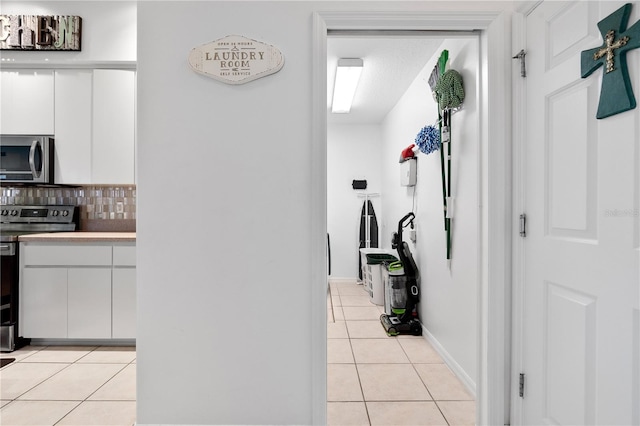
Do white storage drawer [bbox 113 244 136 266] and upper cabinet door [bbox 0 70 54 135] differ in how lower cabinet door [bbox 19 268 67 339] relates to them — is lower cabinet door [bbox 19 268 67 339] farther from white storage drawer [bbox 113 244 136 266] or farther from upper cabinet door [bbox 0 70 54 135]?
upper cabinet door [bbox 0 70 54 135]

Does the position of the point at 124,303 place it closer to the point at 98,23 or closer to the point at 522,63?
the point at 98,23

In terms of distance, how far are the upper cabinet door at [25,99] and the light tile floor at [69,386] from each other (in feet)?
6.29

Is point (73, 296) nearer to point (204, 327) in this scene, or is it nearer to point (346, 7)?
point (204, 327)

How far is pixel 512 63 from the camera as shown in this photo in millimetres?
1719

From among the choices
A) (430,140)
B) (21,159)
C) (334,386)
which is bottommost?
(334,386)

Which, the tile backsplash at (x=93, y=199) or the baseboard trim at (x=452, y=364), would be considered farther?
the tile backsplash at (x=93, y=199)

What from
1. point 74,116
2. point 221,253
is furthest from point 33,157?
point 221,253

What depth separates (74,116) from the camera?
10.2 ft

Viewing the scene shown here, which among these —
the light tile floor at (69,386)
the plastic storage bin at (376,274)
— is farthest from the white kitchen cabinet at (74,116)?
the plastic storage bin at (376,274)

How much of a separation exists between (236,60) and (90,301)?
95.5 inches

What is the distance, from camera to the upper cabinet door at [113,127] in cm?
311

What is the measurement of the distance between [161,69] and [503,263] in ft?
6.34

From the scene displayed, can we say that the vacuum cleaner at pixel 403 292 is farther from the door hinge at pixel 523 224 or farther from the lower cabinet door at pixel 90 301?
the lower cabinet door at pixel 90 301

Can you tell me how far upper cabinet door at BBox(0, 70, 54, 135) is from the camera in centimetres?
310
